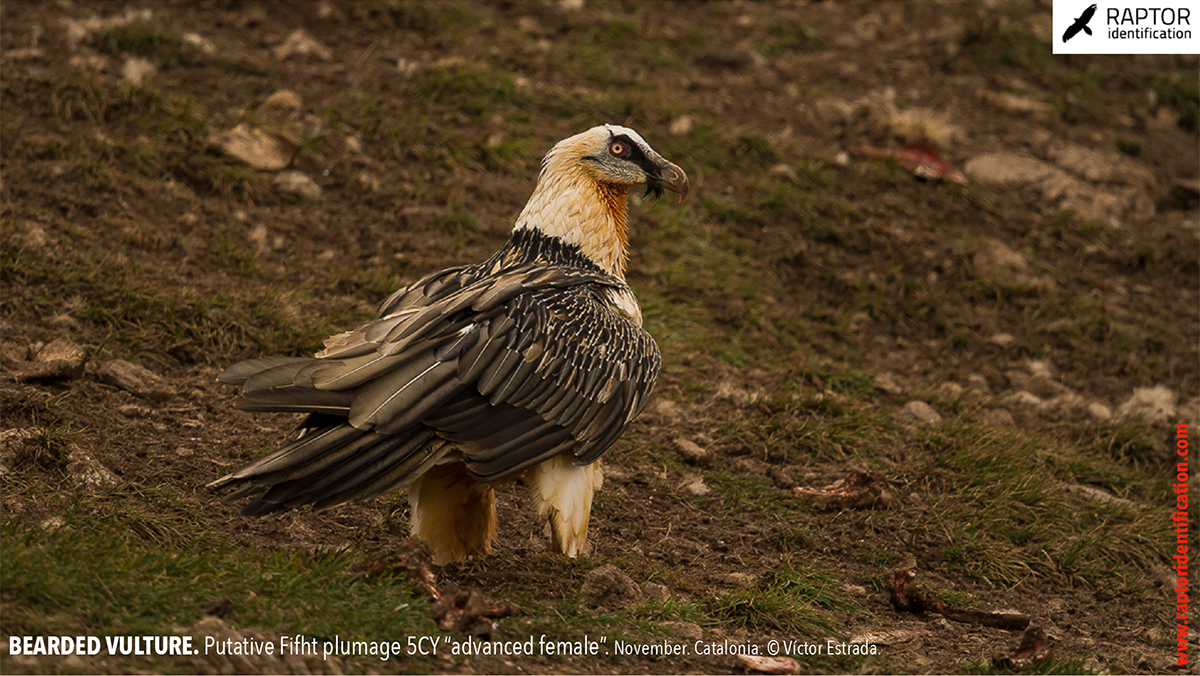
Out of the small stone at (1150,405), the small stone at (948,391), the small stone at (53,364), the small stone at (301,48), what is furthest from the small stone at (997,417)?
the small stone at (301,48)

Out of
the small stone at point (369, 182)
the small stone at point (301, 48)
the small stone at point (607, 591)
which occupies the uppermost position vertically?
the small stone at point (301, 48)

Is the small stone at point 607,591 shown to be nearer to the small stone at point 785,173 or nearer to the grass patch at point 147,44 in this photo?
the small stone at point 785,173

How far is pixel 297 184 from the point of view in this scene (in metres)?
9.84

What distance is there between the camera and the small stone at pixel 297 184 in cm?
981

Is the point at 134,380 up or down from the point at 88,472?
up

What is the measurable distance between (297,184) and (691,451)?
4.29m

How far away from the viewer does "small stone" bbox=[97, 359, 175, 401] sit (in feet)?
23.1

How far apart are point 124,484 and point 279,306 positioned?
243 centimetres

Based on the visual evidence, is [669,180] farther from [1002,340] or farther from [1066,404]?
[1002,340]

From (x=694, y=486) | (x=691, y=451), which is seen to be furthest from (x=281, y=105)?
(x=694, y=486)

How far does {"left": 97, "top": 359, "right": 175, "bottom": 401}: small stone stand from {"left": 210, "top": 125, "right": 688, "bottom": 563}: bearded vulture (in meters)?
1.68

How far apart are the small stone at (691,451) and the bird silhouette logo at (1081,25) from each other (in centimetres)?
700

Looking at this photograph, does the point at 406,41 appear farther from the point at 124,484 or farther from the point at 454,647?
the point at 454,647

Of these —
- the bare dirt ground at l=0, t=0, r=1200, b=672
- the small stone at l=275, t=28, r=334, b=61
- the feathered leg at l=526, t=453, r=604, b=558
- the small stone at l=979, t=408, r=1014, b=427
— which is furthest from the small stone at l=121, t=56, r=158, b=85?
the small stone at l=979, t=408, r=1014, b=427
